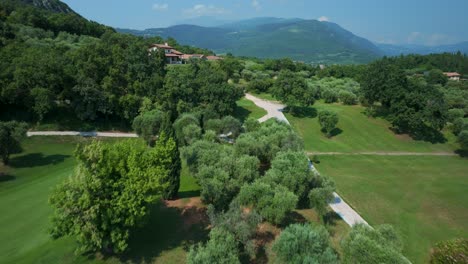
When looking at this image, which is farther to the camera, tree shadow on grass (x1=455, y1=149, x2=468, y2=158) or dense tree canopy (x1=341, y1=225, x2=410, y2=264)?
tree shadow on grass (x1=455, y1=149, x2=468, y2=158)

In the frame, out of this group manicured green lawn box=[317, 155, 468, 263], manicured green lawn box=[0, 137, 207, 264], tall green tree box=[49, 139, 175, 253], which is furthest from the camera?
manicured green lawn box=[317, 155, 468, 263]

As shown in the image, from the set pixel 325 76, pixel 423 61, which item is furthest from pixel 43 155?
pixel 423 61

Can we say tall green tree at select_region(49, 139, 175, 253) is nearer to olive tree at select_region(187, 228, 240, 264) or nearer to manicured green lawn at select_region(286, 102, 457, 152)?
olive tree at select_region(187, 228, 240, 264)

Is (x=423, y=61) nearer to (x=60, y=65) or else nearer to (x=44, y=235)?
(x=60, y=65)

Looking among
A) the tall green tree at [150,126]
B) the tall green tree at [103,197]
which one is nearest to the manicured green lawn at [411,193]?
the tall green tree at [103,197]

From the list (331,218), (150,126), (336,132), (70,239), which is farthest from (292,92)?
(70,239)

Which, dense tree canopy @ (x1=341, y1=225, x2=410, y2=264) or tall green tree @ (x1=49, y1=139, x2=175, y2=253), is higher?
tall green tree @ (x1=49, y1=139, x2=175, y2=253)

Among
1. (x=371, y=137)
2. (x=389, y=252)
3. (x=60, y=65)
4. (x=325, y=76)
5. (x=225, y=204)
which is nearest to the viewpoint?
(x=389, y=252)

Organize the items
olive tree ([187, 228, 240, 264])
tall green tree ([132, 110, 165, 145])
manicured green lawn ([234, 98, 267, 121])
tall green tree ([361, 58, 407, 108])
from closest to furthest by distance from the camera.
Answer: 1. olive tree ([187, 228, 240, 264])
2. tall green tree ([132, 110, 165, 145])
3. tall green tree ([361, 58, 407, 108])
4. manicured green lawn ([234, 98, 267, 121])

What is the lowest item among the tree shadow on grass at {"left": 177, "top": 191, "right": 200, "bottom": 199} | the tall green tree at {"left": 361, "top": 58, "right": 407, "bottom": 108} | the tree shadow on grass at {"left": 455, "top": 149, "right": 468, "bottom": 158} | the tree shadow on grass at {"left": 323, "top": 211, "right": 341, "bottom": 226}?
the tree shadow on grass at {"left": 455, "top": 149, "right": 468, "bottom": 158}

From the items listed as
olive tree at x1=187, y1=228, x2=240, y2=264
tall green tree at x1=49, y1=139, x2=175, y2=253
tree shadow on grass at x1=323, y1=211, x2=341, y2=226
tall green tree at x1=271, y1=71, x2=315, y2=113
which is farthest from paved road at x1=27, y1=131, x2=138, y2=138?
olive tree at x1=187, y1=228, x2=240, y2=264
